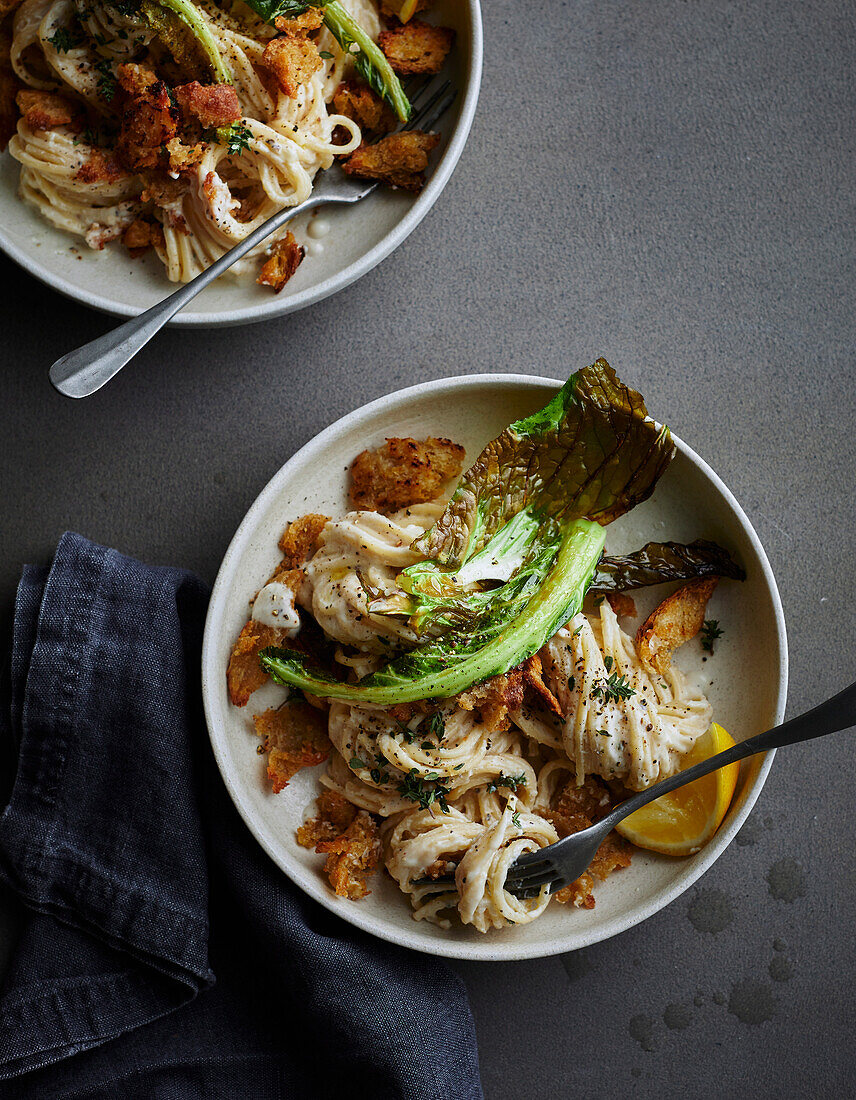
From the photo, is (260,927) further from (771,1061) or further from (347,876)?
(771,1061)

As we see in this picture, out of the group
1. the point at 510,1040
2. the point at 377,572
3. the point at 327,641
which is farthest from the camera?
the point at 510,1040

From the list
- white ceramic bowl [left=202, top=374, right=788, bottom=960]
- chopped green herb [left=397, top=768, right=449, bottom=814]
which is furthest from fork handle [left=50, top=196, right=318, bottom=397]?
chopped green herb [left=397, top=768, right=449, bottom=814]

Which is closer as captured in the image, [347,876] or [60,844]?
[347,876]

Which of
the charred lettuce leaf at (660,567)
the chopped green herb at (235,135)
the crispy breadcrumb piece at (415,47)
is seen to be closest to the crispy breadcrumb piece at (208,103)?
the chopped green herb at (235,135)

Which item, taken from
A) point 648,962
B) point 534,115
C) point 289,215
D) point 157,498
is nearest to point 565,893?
point 648,962

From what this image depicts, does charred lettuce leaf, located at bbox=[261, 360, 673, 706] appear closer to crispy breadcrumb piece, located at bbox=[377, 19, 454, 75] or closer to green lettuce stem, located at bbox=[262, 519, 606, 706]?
green lettuce stem, located at bbox=[262, 519, 606, 706]

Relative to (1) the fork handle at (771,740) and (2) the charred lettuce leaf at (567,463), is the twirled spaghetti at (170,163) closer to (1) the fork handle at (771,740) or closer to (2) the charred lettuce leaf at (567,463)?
(2) the charred lettuce leaf at (567,463)

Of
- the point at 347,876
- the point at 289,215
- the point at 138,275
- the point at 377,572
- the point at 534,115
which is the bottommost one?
the point at 347,876
